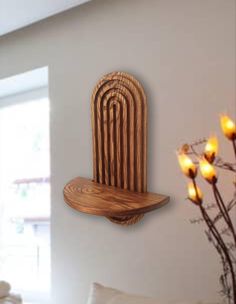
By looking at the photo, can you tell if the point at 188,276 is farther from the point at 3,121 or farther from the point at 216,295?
the point at 3,121

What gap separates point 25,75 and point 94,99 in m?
0.65

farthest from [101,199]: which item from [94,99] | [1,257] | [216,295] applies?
[1,257]

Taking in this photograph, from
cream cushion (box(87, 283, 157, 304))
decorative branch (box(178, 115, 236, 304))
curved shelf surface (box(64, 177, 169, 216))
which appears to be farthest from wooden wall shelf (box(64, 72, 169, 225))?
cream cushion (box(87, 283, 157, 304))

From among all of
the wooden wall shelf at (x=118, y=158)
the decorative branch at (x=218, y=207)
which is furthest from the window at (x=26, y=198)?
the decorative branch at (x=218, y=207)

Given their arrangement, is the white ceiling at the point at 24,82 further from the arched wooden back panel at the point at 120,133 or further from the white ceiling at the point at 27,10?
the arched wooden back panel at the point at 120,133

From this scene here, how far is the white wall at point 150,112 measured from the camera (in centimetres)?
172

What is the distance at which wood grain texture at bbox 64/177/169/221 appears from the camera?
5.93ft

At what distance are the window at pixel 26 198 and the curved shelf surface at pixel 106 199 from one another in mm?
645

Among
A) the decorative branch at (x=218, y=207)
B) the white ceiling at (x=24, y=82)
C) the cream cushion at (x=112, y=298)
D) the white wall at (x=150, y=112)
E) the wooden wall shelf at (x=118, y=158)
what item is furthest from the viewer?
the white ceiling at (x=24, y=82)

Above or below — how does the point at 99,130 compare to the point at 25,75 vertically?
below

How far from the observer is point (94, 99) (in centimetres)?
206

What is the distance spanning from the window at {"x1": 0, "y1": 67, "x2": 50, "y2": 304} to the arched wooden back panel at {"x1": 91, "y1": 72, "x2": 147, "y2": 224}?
2.44 ft

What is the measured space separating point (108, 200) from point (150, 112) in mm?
472

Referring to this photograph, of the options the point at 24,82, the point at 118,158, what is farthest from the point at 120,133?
the point at 24,82
